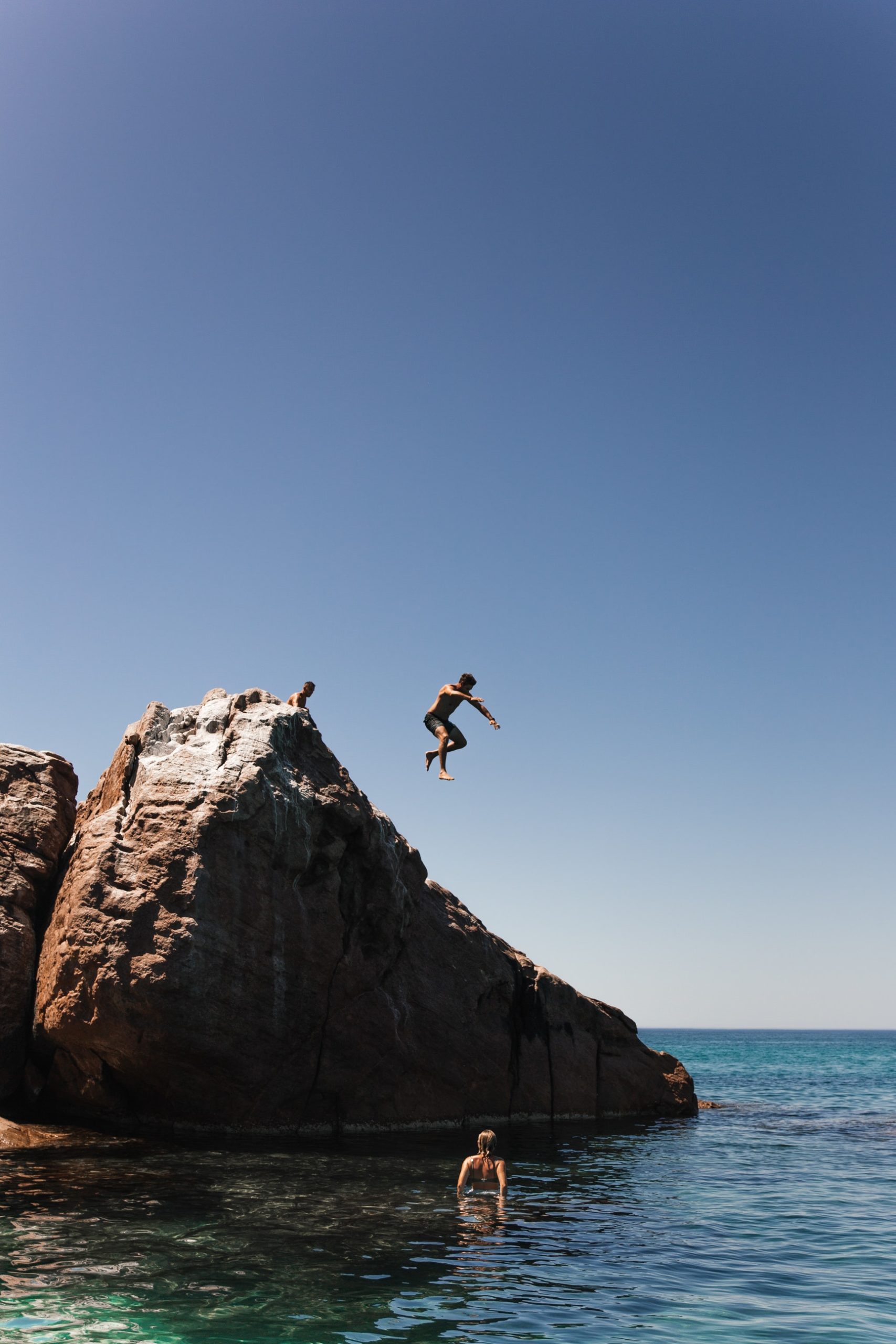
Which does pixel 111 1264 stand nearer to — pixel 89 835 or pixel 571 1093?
pixel 89 835

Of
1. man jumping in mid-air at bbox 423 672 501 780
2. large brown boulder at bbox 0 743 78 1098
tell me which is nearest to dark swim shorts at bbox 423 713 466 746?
man jumping in mid-air at bbox 423 672 501 780

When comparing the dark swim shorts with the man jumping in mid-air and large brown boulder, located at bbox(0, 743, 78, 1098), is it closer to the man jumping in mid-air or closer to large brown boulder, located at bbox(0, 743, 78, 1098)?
the man jumping in mid-air

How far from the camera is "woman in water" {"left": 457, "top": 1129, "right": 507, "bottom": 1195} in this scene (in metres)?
14.2

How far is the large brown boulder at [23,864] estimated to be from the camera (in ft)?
61.2

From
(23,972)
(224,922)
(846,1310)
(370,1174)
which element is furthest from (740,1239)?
(23,972)

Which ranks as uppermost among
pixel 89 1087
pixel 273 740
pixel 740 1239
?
pixel 273 740

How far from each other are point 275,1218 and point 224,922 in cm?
656

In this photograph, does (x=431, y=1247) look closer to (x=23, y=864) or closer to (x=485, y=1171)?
(x=485, y=1171)

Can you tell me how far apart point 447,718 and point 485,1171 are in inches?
380

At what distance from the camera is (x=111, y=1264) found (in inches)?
380

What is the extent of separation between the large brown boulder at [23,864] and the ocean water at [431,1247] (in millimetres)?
3626

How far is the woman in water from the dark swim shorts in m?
9.00

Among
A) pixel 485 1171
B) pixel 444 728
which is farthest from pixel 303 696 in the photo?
pixel 485 1171

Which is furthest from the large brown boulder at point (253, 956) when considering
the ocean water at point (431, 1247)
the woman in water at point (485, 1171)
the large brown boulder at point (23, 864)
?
the woman in water at point (485, 1171)
